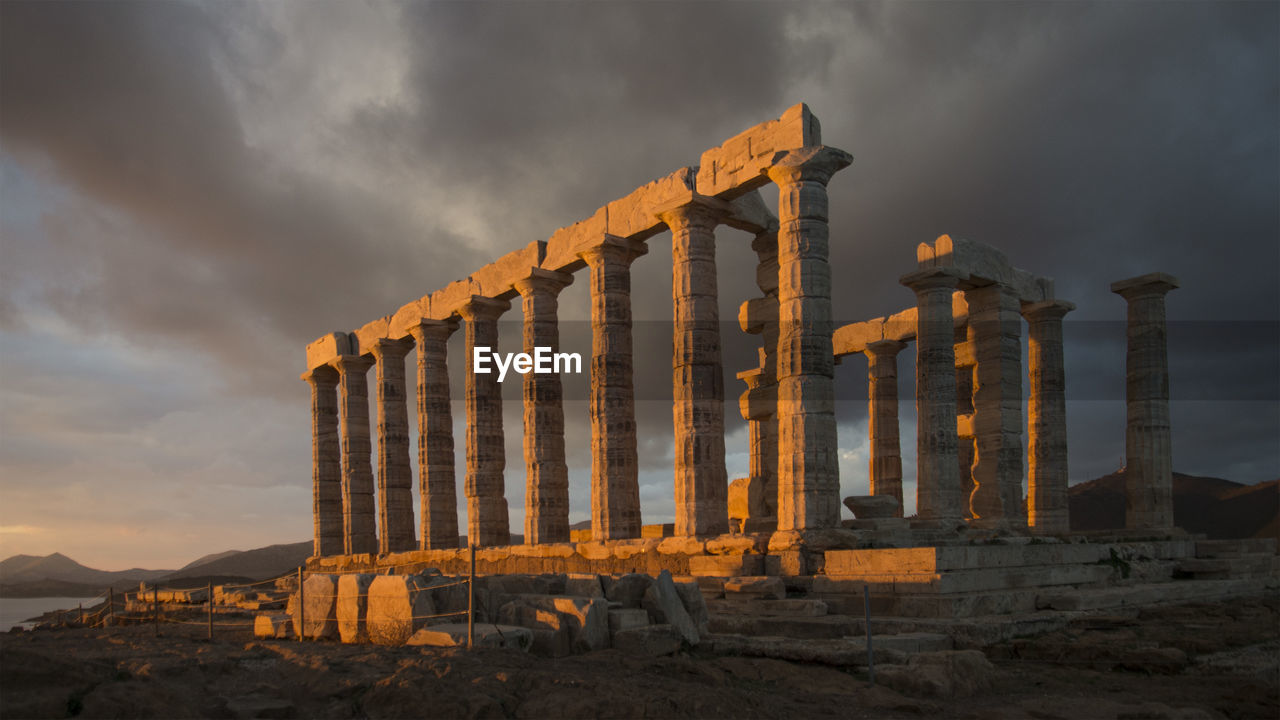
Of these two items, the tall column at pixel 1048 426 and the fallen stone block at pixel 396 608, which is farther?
the tall column at pixel 1048 426

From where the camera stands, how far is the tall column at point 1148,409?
27844 mm

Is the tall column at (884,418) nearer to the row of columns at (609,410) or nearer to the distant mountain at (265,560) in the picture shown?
the row of columns at (609,410)

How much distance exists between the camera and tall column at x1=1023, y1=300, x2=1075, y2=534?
2848cm

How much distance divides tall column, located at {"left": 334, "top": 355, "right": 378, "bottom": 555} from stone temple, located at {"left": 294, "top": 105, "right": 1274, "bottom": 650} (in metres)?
0.09

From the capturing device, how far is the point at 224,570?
91875 millimetres

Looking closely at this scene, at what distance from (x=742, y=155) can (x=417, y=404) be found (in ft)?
52.4

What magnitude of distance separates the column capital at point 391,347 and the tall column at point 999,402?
1915cm

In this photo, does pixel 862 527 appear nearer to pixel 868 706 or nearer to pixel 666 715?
pixel 868 706

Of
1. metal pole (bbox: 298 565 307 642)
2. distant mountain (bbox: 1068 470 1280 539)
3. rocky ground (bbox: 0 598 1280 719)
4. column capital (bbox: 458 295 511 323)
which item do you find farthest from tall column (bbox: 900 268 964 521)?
distant mountain (bbox: 1068 470 1280 539)

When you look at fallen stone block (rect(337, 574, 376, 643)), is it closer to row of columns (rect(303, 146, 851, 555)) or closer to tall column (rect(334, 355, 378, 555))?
row of columns (rect(303, 146, 851, 555))

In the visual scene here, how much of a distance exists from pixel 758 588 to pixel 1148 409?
16.9m

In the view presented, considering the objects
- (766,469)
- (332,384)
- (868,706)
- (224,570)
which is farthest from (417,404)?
(224,570)

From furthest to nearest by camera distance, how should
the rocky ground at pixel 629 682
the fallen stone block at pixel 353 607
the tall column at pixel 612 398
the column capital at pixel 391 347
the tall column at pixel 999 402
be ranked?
the column capital at pixel 391 347 < the tall column at pixel 999 402 < the tall column at pixel 612 398 < the fallen stone block at pixel 353 607 < the rocky ground at pixel 629 682

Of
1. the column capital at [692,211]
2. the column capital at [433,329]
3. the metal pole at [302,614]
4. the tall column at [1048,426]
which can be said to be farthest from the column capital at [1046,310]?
the metal pole at [302,614]
